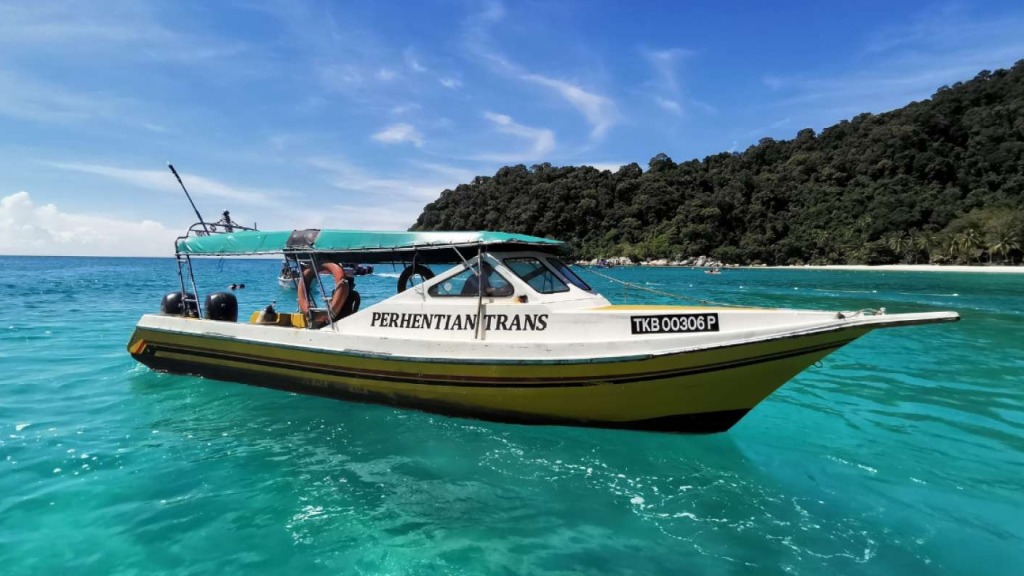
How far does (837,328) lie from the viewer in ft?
17.6

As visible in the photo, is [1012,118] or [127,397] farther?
[1012,118]

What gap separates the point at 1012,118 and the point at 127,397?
135 metres

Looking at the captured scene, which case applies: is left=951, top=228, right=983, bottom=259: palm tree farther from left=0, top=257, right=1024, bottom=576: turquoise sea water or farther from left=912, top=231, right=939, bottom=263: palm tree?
left=0, top=257, right=1024, bottom=576: turquoise sea water

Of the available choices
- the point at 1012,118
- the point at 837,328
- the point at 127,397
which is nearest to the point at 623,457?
the point at 837,328

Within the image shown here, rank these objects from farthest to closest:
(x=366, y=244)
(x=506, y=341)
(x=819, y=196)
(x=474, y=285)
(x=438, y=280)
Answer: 1. (x=819, y=196)
2. (x=366, y=244)
3. (x=438, y=280)
4. (x=474, y=285)
5. (x=506, y=341)

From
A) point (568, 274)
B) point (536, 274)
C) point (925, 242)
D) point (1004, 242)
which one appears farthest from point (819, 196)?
point (536, 274)

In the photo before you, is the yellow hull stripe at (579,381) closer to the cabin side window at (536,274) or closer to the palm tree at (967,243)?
the cabin side window at (536,274)

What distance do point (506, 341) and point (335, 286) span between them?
11.5 ft

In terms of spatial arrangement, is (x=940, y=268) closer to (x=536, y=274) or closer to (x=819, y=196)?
(x=819, y=196)

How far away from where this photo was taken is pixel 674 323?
20.5 feet

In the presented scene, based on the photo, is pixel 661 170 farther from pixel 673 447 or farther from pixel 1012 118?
pixel 673 447

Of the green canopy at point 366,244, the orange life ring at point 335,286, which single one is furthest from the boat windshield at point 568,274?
the orange life ring at point 335,286

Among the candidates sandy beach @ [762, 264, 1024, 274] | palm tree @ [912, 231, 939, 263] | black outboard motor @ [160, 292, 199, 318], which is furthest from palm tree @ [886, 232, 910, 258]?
black outboard motor @ [160, 292, 199, 318]

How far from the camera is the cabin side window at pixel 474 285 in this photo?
7.24 meters
